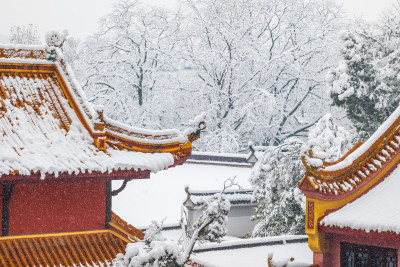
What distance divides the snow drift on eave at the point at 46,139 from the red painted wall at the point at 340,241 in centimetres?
306

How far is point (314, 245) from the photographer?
432 inches

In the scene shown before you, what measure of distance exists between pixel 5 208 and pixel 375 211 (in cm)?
548

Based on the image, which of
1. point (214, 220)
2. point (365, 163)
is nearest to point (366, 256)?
point (365, 163)

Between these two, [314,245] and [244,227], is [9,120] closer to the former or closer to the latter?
[314,245]

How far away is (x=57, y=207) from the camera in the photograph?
9.93 metres

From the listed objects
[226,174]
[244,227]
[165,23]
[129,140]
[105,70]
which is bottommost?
[244,227]

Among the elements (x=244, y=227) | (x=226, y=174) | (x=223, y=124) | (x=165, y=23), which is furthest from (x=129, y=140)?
(x=165, y=23)

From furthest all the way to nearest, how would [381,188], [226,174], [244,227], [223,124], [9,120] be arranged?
1. [223,124]
2. [226,174]
3. [244,227]
4. [381,188]
5. [9,120]

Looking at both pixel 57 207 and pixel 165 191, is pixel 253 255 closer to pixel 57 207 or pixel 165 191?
pixel 57 207

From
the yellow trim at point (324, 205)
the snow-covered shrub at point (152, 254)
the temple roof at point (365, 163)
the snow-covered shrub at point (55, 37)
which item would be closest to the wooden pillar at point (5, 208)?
the snow-covered shrub at point (152, 254)

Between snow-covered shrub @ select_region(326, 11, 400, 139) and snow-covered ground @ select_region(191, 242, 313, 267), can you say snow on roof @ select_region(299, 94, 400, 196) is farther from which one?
snow-covered shrub @ select_region(326, 11, 400, 139)

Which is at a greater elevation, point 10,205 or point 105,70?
point 105,70

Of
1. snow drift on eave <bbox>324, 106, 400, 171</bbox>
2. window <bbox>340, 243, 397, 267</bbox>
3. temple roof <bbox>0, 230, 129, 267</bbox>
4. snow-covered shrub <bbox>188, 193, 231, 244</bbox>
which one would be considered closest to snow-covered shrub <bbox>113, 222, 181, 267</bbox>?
snow-covered shrub <bbox>188, 193, 231, 244</bbox>

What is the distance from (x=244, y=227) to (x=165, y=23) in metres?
14.3
